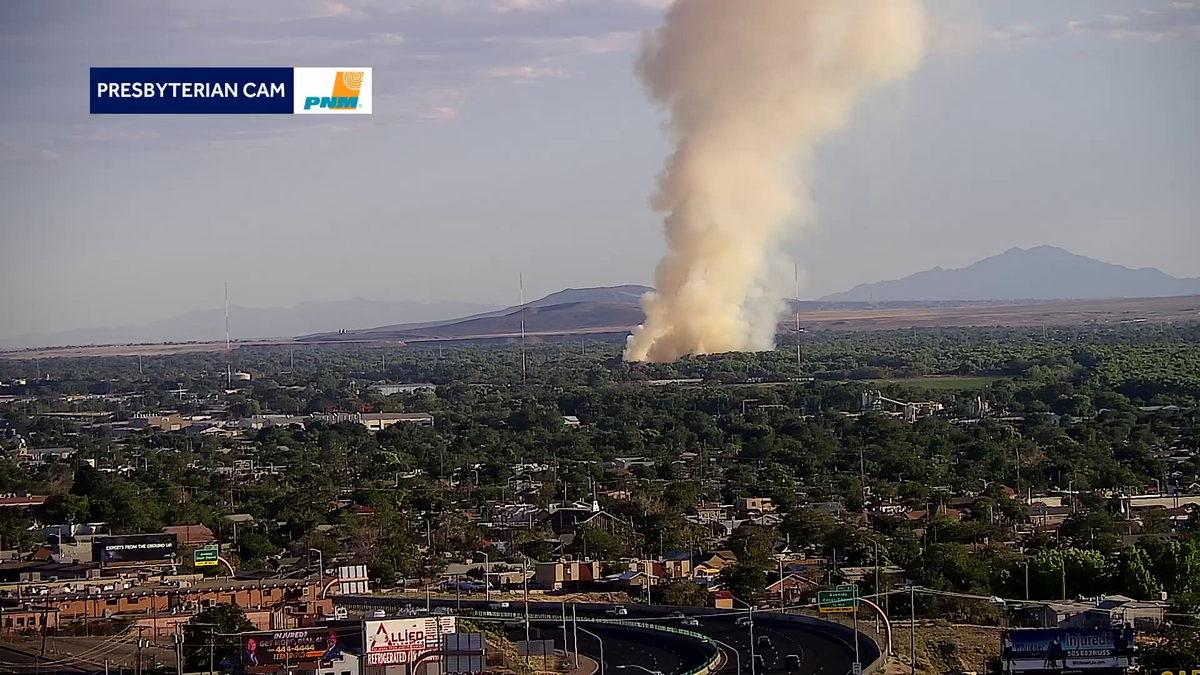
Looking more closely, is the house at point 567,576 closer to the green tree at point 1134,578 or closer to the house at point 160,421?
the green tree at point 1134,578

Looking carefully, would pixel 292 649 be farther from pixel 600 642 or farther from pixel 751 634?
pixel 751 634

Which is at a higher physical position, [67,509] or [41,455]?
[67,509]

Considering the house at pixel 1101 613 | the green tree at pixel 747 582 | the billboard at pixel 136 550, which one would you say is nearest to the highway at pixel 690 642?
the green tree at pixel 747 582

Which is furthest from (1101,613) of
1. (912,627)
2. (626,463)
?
(626,463)

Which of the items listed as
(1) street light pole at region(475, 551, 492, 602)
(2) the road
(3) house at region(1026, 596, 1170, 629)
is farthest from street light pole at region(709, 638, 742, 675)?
(1) street light pole at region(475, 551, 492, 602)

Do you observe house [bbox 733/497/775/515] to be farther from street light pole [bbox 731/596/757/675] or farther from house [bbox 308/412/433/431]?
house [bbox 308/412/433/431]

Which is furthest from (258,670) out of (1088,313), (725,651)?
(1088,313)

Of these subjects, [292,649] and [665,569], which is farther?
[665,569]
